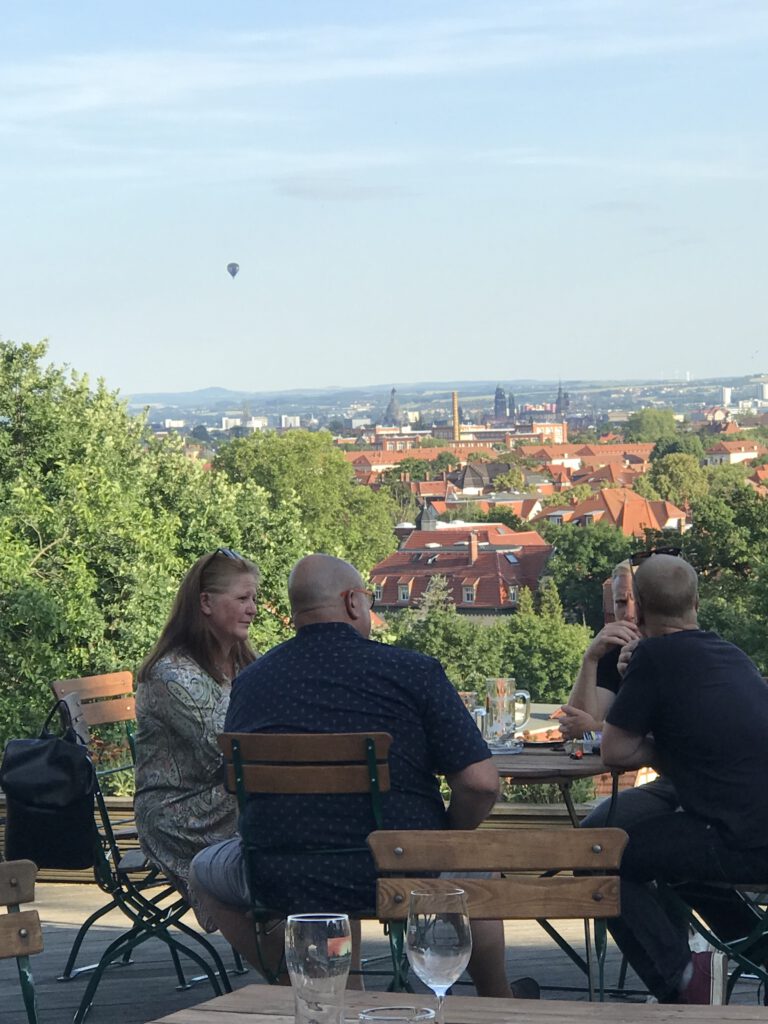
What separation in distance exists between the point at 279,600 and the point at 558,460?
5242 inches

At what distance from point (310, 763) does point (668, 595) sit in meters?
0.85

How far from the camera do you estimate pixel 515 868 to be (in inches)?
87.7

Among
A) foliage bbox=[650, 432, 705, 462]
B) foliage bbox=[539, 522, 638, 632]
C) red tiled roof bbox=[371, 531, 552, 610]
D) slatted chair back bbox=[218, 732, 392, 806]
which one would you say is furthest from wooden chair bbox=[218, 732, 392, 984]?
foliage bbox=[650, 432, 705, 462]

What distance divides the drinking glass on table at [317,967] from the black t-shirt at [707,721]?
176 centimetres

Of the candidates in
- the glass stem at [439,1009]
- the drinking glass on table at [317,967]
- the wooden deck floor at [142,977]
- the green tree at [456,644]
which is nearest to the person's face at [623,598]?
the wooden deck floor at [142,977]

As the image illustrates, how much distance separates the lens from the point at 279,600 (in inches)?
824

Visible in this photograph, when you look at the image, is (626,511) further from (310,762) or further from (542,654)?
(310,762)

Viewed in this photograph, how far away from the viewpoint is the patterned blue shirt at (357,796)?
301 centimetres

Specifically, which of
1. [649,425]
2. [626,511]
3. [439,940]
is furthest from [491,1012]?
[649,425]

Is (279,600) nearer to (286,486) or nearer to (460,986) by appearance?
(460,986)

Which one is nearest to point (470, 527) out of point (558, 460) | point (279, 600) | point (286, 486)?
point (286, 486)

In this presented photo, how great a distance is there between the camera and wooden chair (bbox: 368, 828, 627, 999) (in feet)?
7.21

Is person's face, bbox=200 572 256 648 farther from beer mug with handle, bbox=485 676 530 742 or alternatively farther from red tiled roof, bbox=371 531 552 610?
red tiled roof, bbox=371 531 552 610

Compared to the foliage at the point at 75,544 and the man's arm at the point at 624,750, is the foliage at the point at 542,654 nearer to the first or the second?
the foliage at the point at 75,544
